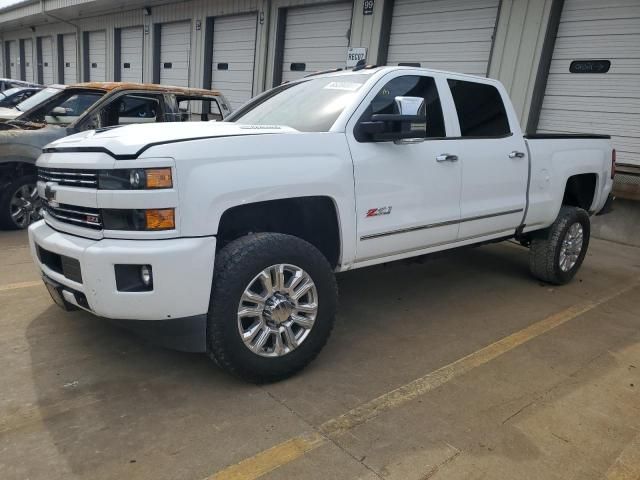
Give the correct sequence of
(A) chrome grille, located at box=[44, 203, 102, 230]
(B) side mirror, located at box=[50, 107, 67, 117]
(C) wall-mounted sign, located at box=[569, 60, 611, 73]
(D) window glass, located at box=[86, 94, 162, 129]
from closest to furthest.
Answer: (A) chrome grille, located at box=[44, 203, 102, 230]
(D) window glass, located at box=[86, 94, 162, 129]
(B) side mirror, located at box=[50, 107, 67, 117]
(C) wall-mounted sign, located at box=[569, 60, 611, 73]

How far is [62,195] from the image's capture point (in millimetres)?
2916

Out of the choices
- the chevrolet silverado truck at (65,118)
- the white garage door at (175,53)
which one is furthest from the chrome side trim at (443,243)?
the white garage door at (175,53)

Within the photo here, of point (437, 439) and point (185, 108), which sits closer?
point (437, 439)

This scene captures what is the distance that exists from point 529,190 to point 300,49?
9607mm

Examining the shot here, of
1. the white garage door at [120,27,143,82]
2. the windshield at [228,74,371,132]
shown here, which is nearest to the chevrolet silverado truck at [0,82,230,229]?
the windshield at [228,74,371,132]

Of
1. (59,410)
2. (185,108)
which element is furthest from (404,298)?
(185,108)

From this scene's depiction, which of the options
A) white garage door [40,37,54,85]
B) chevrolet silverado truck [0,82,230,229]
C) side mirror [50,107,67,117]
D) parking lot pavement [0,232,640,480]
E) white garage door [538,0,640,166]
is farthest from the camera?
white garage door [40,37,54,85]

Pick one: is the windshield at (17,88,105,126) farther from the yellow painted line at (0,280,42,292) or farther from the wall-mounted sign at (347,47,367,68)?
the wall-mounted sign at (347,47,367,68)

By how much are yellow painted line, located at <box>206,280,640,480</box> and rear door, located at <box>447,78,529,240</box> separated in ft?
3.04

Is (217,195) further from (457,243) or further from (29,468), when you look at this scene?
(457,243)

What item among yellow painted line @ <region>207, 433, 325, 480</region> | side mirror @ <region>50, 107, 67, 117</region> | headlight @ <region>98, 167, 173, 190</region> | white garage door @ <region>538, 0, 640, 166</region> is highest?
white garage door @ <region>538, 0, 640, 166</region>

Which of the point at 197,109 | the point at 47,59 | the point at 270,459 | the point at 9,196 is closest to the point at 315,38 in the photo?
the point at 197,109

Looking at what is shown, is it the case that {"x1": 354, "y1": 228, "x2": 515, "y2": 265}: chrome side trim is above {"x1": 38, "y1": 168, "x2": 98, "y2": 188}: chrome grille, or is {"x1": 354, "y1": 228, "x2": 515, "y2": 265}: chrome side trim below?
below

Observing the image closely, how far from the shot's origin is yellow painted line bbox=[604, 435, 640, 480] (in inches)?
98.0
